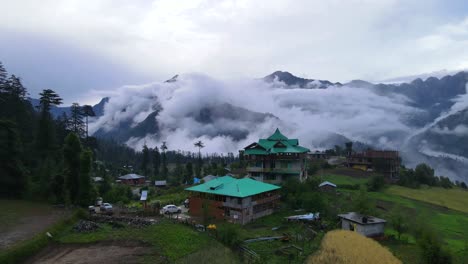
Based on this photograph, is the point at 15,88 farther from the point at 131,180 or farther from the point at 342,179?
the point at 342,179

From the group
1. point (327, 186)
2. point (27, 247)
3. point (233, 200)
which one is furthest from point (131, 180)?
point (27, 247)

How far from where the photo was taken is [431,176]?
70750 mm

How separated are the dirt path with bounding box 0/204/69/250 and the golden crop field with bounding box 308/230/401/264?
23.1m

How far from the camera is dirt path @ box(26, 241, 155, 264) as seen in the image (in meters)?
23.8

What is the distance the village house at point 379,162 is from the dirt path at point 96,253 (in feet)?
203

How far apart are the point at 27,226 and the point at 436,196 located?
5967 cm

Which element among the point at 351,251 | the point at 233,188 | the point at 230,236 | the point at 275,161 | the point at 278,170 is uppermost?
the point at 275,161

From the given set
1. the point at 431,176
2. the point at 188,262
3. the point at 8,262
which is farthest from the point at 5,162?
the point at 431,176

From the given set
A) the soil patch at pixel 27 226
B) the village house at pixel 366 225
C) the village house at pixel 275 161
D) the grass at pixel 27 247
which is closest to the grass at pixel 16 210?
the soil patch at pixel 27 226

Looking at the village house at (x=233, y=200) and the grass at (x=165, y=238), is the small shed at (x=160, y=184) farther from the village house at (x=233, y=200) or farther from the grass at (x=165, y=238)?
the grass at (x=165, y=238)

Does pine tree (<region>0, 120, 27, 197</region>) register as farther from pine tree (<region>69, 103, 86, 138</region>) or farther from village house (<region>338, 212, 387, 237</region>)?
village house (<region>338, 212, 387, 237</region>)

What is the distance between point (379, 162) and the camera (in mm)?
75438

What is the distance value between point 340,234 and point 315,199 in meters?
8.08

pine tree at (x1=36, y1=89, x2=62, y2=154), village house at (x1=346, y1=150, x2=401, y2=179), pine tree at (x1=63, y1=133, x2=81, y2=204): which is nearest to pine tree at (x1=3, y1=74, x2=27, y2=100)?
pine tree at (x1=36, y1=89, x2=62, y2=154)
